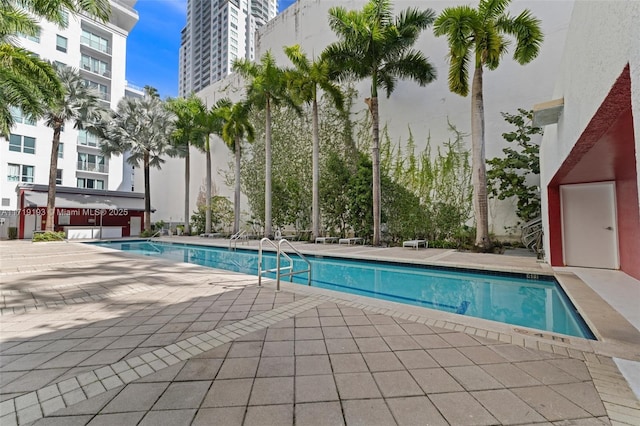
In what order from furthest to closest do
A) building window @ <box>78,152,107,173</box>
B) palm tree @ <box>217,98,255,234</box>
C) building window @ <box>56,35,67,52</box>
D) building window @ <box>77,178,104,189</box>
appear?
building window @ <box>77,178,104,189</box>
building window @ <box>78,152,107,173</box>
building window @ <box>56,35,67,52</box>
palm tree @ <box>217,98,255,234</box>

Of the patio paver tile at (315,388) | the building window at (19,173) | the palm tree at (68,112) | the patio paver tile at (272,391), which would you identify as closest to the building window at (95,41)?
the building window at (19,173)

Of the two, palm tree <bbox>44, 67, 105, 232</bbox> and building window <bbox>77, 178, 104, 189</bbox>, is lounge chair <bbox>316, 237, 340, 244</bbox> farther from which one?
building window <bbox>77, 178, 104, 189</bbox>

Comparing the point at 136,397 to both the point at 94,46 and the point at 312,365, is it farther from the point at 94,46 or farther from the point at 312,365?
the point at 94,46

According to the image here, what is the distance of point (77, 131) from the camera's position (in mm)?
26047

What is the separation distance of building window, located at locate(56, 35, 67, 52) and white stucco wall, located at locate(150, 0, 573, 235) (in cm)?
2034

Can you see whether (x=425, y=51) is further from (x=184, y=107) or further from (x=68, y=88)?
(x=68, y=88)

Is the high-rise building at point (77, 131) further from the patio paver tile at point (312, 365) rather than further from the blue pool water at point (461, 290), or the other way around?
the patio paver tile at point (312, 365)

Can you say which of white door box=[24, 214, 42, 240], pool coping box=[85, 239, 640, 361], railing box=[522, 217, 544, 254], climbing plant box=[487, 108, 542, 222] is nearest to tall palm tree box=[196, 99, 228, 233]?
white door box=[24, 214, 42, 240]

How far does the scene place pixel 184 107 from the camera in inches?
773

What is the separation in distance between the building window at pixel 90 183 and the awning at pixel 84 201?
7.24 metres

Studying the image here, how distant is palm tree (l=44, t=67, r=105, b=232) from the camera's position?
15734mm

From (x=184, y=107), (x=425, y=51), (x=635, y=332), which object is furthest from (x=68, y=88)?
(x=635, y=332)

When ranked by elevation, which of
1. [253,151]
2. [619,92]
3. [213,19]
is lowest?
[619,92]

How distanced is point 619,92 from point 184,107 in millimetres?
21630
